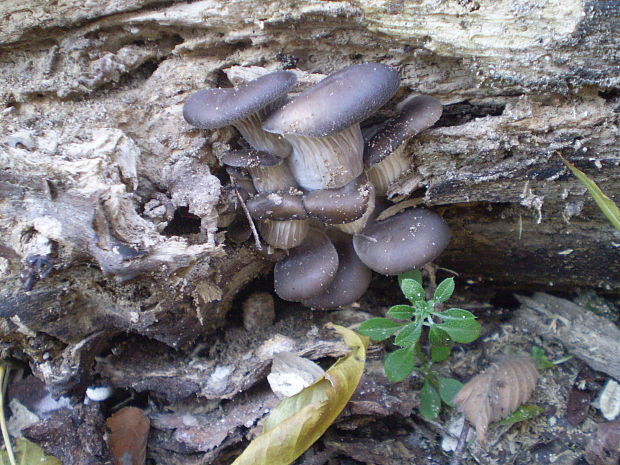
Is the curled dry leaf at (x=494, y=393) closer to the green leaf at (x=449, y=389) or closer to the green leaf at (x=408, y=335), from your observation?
the green leaf at (x=449, y=389)

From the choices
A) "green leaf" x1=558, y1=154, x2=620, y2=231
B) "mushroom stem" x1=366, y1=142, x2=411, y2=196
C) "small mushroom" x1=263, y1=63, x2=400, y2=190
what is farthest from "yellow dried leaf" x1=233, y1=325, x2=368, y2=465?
"green leaf" x1=558, y1=154, x2=620, y2=231

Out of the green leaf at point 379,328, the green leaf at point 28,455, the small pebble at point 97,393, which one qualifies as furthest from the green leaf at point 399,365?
the green leaf at point 28,455

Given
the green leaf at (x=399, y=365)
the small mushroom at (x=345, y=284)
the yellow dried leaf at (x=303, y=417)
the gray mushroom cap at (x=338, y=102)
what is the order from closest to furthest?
the gray mushroom cap at (x=338, y=102) < the yellow dried leaf at (x=303, y=417) < the green leaf at (x=399, y=365) < the small mushroom at (x=345, y=284)

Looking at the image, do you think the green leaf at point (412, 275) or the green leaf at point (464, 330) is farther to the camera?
the green leaf at point (412, 275)

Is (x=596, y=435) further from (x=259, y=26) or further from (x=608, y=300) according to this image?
(x=259, y=26)

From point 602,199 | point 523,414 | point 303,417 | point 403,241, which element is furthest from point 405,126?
point 523,414

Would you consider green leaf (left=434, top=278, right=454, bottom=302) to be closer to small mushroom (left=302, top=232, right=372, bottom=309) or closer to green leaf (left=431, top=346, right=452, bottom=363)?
green leaf (left=431, top=346, right=452, bottom=363)
